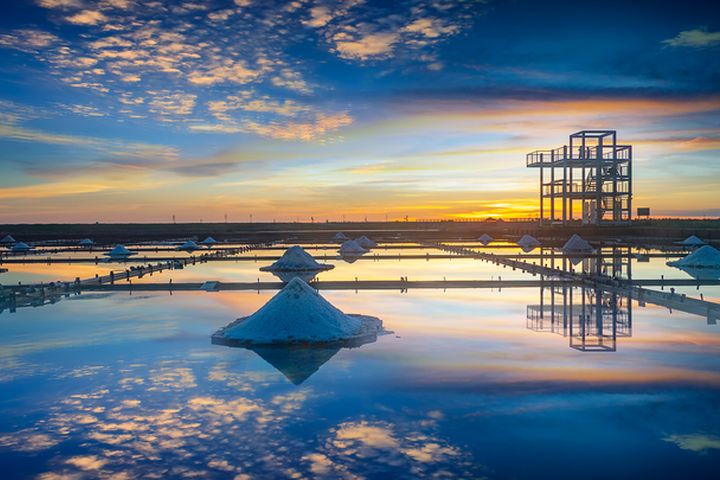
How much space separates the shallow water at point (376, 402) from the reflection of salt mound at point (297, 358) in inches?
3.0

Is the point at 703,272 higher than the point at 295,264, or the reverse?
the point at 295,264

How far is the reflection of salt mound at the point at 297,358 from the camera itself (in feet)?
43.4

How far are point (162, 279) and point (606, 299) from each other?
78.0 feet

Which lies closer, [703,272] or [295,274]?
[703,272]

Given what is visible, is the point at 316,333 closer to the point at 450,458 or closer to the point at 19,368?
the point at 19,368

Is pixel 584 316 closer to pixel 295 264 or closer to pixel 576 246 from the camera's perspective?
pixel 295 264

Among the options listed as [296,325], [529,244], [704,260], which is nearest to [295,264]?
[296,325]

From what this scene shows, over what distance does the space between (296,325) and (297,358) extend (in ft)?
6.93

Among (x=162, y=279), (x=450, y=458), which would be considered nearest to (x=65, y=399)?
(x=450, y=458)

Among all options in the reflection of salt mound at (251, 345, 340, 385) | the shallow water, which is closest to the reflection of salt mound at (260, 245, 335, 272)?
the shallow water

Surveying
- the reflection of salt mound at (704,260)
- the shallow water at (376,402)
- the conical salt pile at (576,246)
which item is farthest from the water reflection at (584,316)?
the conical salt pile at (576,246)

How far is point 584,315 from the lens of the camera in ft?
67.3

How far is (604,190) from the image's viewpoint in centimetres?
6425

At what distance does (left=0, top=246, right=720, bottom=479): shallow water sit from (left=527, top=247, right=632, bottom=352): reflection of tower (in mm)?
161
